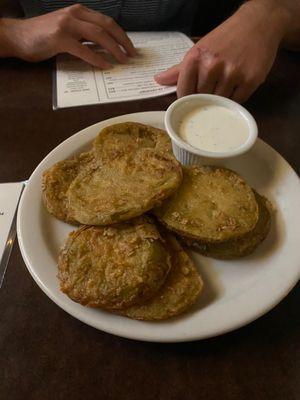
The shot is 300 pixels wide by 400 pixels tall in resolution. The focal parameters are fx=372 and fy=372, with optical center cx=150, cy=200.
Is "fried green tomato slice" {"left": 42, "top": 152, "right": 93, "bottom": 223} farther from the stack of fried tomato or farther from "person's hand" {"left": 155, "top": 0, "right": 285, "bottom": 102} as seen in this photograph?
"person's hand" {"left": 155, "top": 0, "right": 285, "bottom": 102}

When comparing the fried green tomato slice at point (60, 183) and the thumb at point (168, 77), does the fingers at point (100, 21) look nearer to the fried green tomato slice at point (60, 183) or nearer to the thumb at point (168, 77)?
the thumb at point (168, 77)

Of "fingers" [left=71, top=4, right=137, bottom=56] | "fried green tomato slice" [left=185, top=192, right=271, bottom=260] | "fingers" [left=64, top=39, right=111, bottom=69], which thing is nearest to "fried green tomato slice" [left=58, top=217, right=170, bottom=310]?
"fried green tomato slice" [left=185, top=192, right=271, bottom=260]

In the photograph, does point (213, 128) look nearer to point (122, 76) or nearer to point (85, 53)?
point (122, 76)

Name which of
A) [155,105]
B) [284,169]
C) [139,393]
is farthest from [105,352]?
[155,105]

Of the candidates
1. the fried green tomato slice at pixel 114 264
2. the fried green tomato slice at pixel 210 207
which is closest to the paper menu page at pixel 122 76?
the fried green tomato slice at pixel 210 207

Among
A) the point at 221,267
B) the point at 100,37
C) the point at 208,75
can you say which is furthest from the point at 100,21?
the point at 221,267
